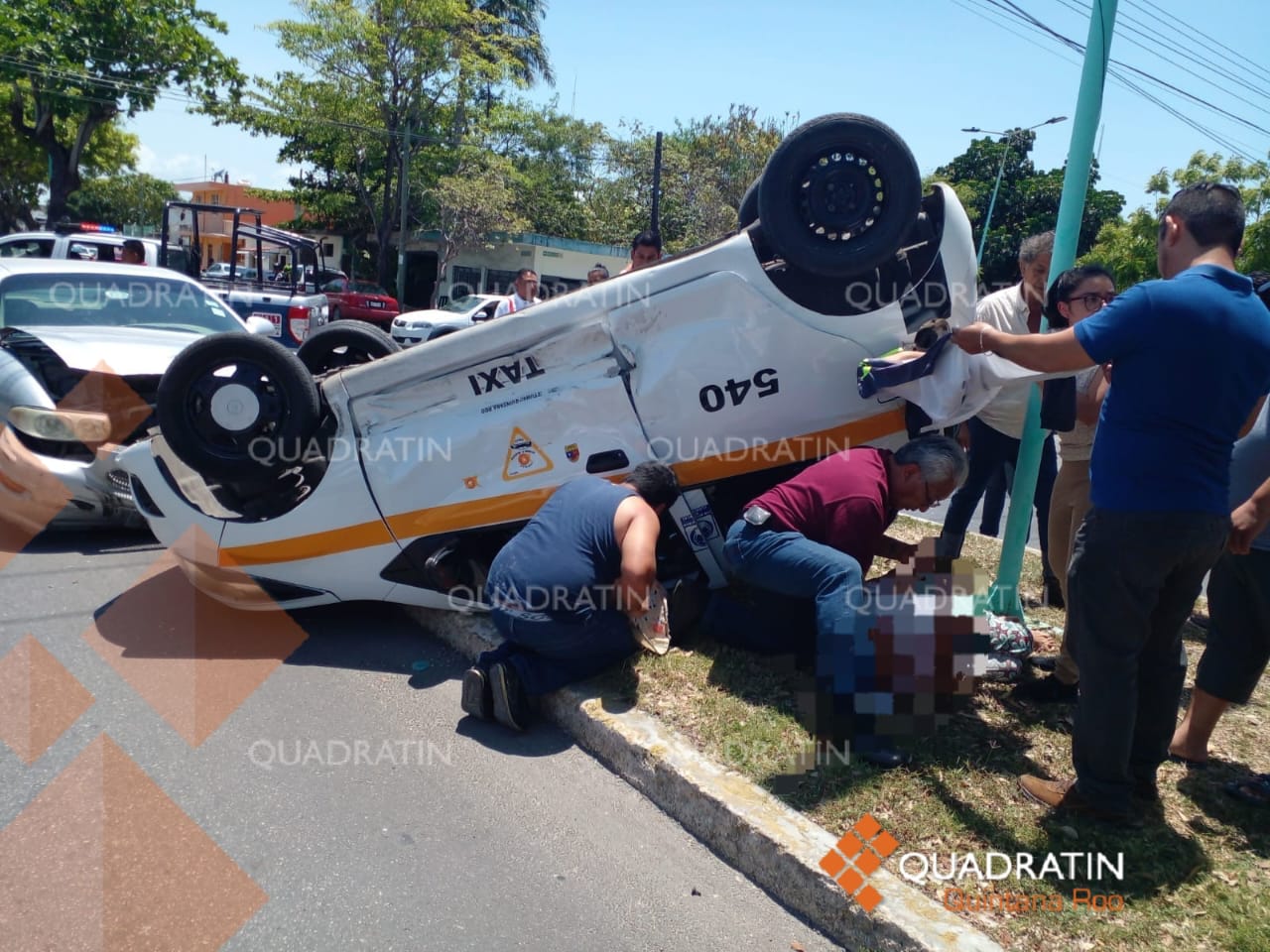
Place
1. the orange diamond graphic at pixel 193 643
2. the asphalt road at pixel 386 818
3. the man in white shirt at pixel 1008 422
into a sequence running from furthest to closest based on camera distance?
the man in white shirt at pixel 1008 422 < the orange diamond graphic at pixel 193 643 < the asphalt road at pixel 386 818

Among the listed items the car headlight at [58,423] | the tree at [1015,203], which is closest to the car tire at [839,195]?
the car headlight at [58,423]

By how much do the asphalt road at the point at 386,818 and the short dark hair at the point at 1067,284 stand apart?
254 centimetres

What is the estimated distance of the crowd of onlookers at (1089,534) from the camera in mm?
2629

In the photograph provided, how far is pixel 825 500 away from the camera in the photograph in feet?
11.9

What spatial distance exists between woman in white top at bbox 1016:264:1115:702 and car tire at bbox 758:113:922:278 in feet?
2.37

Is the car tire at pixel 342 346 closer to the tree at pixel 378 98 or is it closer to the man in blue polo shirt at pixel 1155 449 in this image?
the man in blue polo shirt at pixel 1155 449

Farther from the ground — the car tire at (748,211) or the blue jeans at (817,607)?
the car tire at (748,211)

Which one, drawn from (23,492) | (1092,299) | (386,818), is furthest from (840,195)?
(23,492)

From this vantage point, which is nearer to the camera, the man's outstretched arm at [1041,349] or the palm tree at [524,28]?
the man's outstretched arm at [1041,349]

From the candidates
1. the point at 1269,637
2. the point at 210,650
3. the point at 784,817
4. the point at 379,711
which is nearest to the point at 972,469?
the point at 1269,637

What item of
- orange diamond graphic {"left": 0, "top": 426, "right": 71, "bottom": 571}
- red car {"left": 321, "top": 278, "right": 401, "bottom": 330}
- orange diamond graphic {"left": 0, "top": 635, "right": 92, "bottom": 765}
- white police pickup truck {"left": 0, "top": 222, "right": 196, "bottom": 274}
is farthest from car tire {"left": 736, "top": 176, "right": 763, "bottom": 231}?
red car {"left": 321, "top": 278, "right": 401, "bottom": 330}

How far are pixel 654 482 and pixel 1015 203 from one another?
42.8m

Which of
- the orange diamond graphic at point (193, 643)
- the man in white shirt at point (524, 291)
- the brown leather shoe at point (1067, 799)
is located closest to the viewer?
the brown leather shoe at point (1067, 799)

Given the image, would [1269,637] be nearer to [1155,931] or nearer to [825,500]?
[1155,931]
